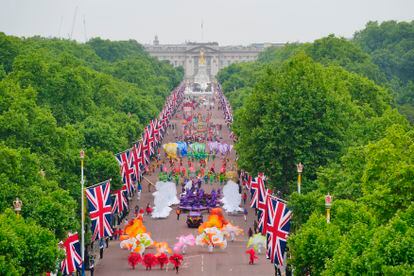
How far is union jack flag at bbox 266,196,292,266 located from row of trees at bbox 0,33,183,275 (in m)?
10.2

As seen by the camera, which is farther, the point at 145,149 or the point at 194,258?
the point at 145,149

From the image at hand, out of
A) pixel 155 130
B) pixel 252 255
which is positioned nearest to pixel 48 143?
pixel 252 255

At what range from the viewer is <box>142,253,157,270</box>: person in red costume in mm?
58375

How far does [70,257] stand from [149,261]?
8.48 meters

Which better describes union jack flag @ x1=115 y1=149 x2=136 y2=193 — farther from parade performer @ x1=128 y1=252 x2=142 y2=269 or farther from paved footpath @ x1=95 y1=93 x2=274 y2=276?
parade performer @ x1=128 y1=252 x2=142 y2=269

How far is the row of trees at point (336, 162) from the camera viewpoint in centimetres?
Result: 3531

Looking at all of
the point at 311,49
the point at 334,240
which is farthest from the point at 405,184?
the point at 311,49

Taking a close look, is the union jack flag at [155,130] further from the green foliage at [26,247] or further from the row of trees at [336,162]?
the green foliage at [26,247]

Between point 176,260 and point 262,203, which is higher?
point 262,203

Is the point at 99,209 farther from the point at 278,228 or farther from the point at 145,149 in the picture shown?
the point at 145,149

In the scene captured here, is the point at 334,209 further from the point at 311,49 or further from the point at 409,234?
the point at 311,49

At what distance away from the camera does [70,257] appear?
167 feet

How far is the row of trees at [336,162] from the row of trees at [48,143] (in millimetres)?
11246

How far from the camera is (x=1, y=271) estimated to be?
3784 cm
